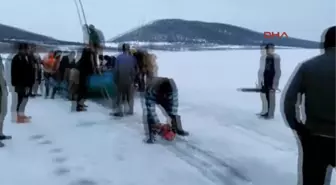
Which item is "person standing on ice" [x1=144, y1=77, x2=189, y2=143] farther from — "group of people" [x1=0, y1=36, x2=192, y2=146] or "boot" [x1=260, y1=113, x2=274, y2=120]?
"boot" [x1=260, y1=113, x2=274, y2=120]

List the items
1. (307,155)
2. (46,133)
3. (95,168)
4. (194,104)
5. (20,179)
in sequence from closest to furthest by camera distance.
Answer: (307,155)
(20,179)
(95,168)
(46,133)
(194,104)

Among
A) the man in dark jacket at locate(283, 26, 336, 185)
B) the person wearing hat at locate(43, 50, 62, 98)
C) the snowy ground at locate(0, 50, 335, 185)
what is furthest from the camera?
the person wearing hat at locate(43, 50, 62, 98)

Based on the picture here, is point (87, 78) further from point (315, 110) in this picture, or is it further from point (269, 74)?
point (315, 110)

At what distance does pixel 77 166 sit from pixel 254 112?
→ 5174mm

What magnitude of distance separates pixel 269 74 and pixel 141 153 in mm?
3616

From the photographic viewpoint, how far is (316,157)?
2432mm

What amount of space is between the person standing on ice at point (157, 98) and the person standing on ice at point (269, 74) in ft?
8.38

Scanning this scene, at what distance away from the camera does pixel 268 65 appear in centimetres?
794

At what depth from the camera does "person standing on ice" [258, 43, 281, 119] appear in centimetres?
787

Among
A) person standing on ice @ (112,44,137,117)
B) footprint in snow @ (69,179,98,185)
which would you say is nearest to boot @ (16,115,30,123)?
person standing on ice @ (112,44,137,117)

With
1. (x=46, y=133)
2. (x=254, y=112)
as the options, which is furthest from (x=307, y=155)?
(x=254, y=112)

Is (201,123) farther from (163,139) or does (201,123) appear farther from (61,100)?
(61,100)

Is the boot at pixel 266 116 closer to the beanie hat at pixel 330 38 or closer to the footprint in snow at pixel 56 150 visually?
the footprint in snow at pixel 56 150

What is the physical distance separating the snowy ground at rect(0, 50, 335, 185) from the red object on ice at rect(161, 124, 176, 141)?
0.13 m
